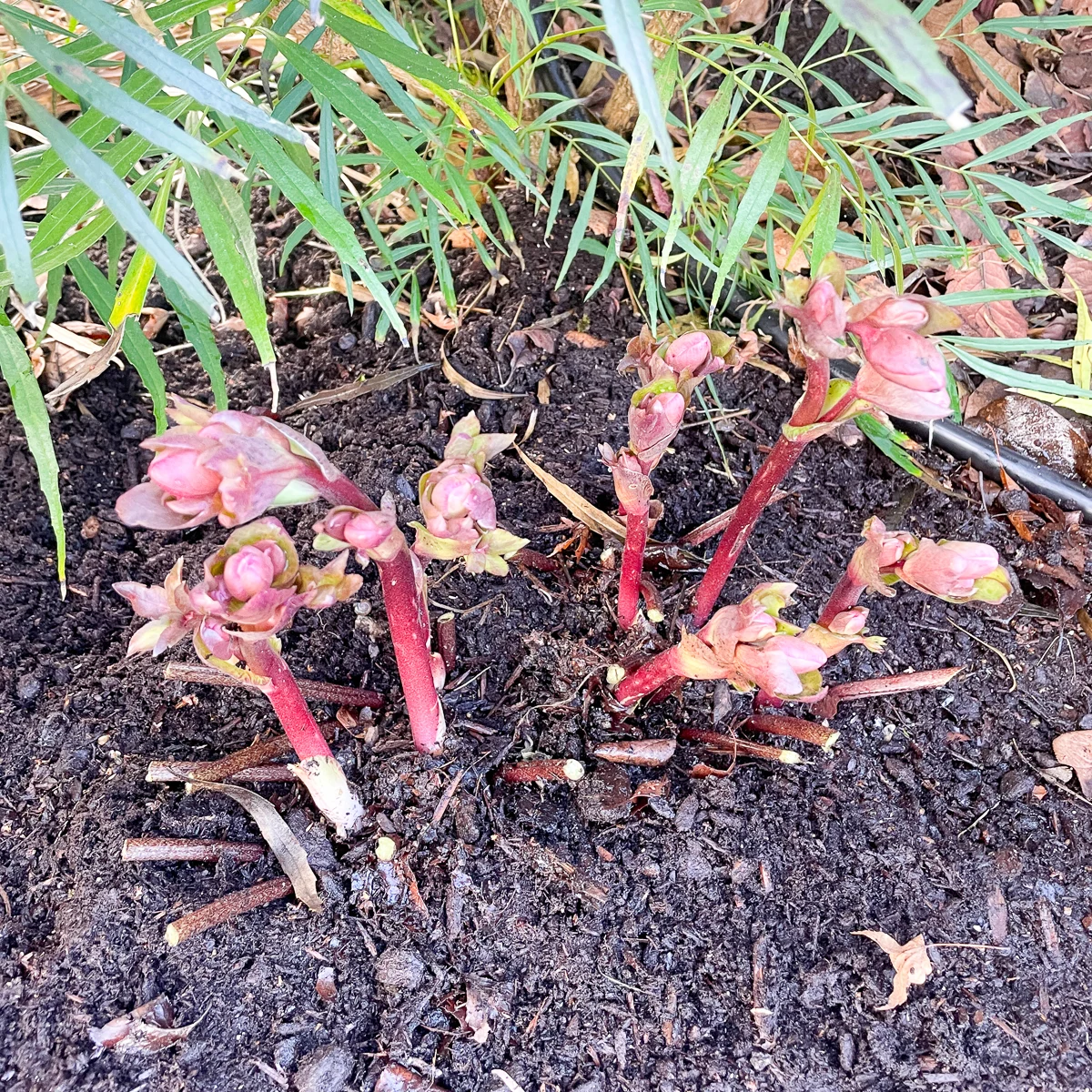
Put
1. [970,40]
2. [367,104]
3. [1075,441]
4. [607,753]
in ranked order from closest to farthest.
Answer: [367,104] < [607,753] < [1075,441] < [970,40]

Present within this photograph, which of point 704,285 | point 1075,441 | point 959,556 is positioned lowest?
point 1075,441

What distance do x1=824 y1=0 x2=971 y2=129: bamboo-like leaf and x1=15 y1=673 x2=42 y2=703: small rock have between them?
109 cm

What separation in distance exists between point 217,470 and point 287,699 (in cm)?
30

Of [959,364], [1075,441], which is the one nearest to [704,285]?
[959,364]

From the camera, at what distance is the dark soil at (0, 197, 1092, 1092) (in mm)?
889

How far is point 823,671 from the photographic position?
1.15m

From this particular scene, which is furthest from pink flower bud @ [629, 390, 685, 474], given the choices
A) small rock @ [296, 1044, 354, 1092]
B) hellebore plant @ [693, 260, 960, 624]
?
small rock @ [296, 1044, 354, 1092]

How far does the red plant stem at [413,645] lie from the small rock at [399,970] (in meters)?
0.21

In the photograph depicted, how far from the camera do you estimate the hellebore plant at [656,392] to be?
33.5 inches

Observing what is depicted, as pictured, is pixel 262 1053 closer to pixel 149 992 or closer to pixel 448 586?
pixel 149 992

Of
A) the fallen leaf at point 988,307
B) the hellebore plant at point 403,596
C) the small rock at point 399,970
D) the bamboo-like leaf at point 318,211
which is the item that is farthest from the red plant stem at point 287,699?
the fallen leaf at point 988,307

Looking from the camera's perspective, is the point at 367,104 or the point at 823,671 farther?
the point at 823,671

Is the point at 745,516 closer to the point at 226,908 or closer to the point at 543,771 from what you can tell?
the point at 543,771

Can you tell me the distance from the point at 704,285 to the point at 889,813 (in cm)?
88
